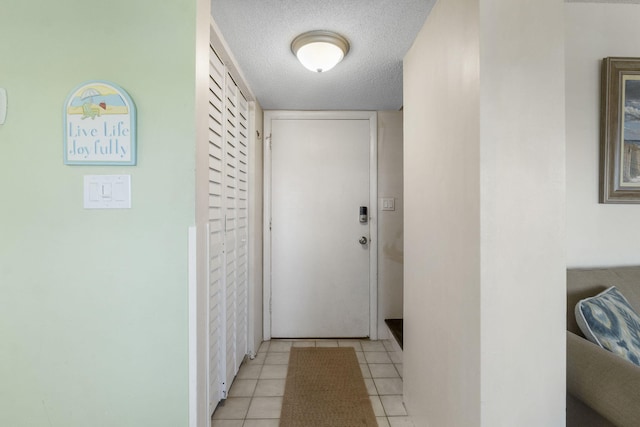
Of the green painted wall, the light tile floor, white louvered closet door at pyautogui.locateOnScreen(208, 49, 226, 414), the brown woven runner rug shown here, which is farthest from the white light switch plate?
the brown woven runner rug

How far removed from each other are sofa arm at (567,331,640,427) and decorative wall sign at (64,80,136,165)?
1.69m

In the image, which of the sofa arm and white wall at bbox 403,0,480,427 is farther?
white wall at bbox 403,0,480,427

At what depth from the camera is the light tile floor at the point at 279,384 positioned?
170 cm

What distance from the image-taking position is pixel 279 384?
204cm

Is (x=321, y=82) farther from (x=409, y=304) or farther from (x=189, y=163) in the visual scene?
(x=409, y=304)

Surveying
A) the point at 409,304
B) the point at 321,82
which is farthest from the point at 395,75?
the point at 409,304

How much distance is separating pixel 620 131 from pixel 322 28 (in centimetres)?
162

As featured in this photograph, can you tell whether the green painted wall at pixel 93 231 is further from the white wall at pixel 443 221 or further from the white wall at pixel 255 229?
the white wall at pixel 255 229

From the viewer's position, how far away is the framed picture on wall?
1524 mm

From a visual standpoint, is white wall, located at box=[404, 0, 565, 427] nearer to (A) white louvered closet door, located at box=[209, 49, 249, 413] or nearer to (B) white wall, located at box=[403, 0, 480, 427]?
(B) white wall, located at box=[403, 0, 480, 427]

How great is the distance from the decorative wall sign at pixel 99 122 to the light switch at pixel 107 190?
64 millimetres

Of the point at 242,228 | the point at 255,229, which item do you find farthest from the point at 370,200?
the point at 242,228

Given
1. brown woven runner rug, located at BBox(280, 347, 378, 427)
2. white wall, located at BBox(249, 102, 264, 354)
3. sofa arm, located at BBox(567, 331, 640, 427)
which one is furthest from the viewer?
white wall, located at BBox(249, 102, 264, 354)

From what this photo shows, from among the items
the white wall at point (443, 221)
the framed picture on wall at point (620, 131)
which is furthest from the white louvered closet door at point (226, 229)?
the framed picture on wall at point (620, 131)
